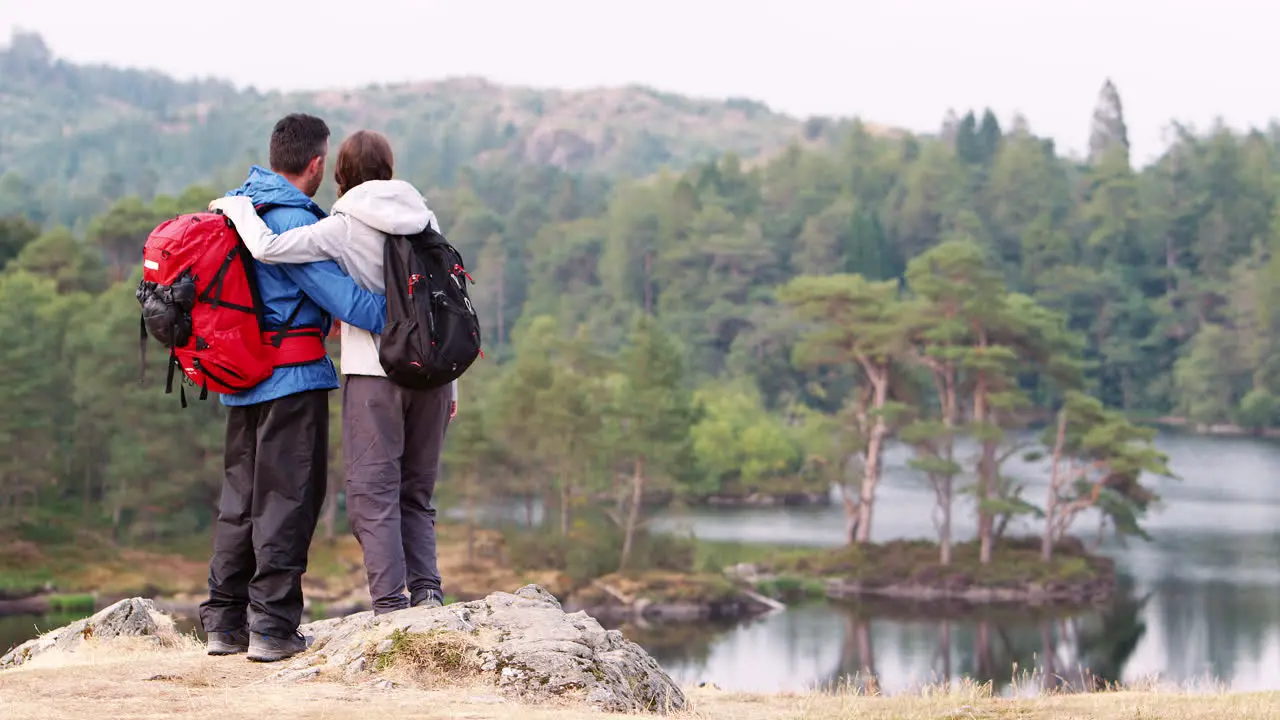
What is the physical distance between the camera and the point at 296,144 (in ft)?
13.9

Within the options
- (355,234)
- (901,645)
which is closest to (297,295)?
(355,234)

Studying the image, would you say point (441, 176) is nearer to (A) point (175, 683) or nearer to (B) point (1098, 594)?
(B) point (1098, 594)

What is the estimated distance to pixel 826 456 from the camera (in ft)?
96.9

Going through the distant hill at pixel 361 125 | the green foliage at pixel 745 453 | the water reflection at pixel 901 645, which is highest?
the distant hill at pixel 361 125

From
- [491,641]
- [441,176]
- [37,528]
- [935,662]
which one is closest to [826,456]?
[935,662]

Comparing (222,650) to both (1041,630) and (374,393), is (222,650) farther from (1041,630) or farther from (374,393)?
(1041,630)

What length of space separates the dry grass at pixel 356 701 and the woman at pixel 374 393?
0.33m

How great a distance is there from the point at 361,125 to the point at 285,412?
496 feet

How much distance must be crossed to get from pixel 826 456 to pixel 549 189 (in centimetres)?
5344

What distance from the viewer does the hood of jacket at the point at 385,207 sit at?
4.17 meters

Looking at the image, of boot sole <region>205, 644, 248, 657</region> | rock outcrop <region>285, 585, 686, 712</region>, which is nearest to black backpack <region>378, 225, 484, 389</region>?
rock outcrop <region>285, 585, 686, 712</region>

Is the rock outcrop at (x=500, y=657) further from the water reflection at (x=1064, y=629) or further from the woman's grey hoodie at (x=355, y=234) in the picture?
the water reflection at (x=1064, y=629)

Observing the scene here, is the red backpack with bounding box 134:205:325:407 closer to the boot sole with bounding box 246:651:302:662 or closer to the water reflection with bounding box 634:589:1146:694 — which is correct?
the boot sole with bounding box 246:651:302:662

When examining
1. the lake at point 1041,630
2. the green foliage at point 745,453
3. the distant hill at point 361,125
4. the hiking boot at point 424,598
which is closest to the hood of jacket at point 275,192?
the hiking boot at point 424,598
